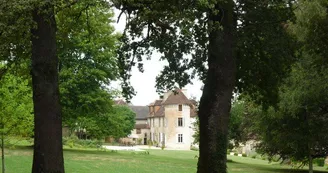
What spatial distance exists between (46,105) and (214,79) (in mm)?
5754

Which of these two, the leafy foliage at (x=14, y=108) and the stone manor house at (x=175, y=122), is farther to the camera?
the stone manor house at (x=175, y=122)

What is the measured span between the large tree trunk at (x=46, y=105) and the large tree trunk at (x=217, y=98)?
5.03 meters

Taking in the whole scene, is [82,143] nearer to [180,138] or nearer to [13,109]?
[180,138]

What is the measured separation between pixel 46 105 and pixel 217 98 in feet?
18.6

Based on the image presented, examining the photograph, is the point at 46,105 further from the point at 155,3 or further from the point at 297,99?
the point at 297,99

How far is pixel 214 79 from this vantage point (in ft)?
48.3

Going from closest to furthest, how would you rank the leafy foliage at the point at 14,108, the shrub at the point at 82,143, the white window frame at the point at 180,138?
the leafy foliage at the point at 14,108 < the shrub at the point at 82,143 < the white window frame at the point at 180,138

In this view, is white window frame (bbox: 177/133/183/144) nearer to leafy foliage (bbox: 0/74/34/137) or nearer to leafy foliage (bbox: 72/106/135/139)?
leafy foliage (bbox: 72/106/135/139)

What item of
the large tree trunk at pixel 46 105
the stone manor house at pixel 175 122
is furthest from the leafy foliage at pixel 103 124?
the large tree trunk at pixel 46 105

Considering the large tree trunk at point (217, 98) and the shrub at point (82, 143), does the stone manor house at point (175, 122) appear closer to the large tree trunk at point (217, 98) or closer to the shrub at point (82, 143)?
the shrub at point (82, 143)

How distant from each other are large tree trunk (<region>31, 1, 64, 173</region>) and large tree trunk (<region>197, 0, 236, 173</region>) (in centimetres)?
503

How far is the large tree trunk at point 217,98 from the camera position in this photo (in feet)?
47.1

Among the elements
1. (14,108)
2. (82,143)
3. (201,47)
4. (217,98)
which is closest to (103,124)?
(82,143)

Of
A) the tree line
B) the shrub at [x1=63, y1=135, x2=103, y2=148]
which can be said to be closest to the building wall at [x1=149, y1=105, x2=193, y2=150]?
the shrub at [x1=63, y1=135, x2=103, y2=148]
